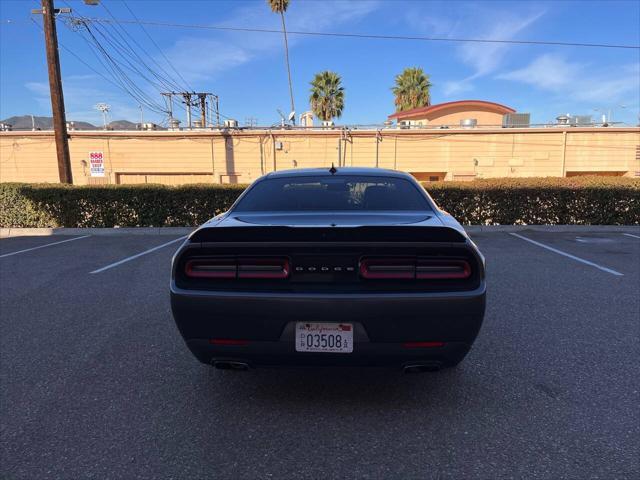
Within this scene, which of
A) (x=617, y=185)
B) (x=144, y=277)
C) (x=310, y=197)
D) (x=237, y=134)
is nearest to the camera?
(x=310, y=197)

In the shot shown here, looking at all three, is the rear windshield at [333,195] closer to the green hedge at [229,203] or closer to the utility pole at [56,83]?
the green hedge at [229,203]

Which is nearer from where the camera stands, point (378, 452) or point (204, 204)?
point (378, 452)

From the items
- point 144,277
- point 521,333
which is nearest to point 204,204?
point 144,277

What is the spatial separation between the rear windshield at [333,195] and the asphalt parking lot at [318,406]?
1.27 metres

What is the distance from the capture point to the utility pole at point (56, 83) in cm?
1389

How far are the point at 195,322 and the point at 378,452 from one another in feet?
4.18

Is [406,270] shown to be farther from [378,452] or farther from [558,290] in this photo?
[558,290]

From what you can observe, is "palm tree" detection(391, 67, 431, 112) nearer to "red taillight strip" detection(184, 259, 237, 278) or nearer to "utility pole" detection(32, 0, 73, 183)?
"utility pole" detection(32, 0, 73, 183)

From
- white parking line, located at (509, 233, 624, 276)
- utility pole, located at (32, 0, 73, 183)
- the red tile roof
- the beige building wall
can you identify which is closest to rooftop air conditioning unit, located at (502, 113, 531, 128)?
the beige building wall

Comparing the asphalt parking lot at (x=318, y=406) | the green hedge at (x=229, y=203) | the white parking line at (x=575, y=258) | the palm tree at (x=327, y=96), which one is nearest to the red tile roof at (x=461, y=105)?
the palm tree at (x=327, y=96)

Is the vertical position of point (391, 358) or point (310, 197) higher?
point (310, 197)

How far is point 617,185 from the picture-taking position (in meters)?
11.8

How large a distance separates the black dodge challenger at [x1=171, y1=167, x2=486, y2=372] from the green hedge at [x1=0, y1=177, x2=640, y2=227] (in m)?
9.80

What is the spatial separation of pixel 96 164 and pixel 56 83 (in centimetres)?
672
